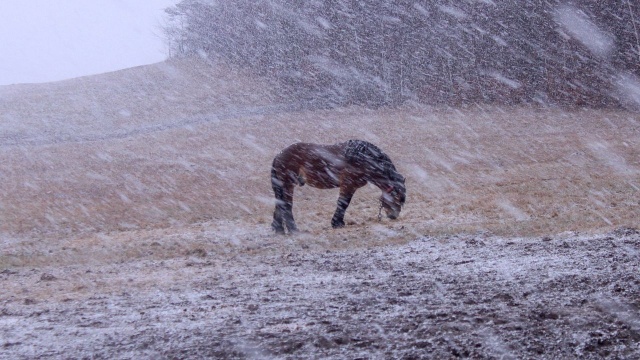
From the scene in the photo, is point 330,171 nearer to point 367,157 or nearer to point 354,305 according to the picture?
point 367,157

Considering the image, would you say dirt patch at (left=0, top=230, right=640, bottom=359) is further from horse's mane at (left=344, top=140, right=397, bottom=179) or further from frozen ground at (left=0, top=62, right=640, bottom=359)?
horse's mane at (left=344, top=140, right=397, bottom=179)

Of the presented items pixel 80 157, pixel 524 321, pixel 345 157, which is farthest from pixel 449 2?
pixel 524 321

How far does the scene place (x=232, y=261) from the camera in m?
9.52

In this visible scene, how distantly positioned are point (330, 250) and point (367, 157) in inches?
97.4

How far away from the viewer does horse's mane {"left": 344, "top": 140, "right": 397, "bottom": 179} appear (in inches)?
460

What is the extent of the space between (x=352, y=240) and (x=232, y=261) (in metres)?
2.16

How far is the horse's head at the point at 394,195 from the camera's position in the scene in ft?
39.7

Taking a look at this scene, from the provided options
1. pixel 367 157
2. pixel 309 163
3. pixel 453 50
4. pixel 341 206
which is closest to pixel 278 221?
pixel 341 206

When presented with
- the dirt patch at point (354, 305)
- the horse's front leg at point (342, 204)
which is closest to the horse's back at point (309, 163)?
the horse's front leg at point (342, 204)

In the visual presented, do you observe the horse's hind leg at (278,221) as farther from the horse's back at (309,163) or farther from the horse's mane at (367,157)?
the horse's mane at (367,157)

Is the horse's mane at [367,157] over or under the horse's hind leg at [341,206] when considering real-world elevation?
over

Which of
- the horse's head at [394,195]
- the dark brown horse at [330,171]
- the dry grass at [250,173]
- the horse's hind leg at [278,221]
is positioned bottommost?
the dry grass at [250,173]

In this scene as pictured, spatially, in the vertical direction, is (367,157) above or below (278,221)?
above

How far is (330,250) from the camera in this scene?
32.6ft
